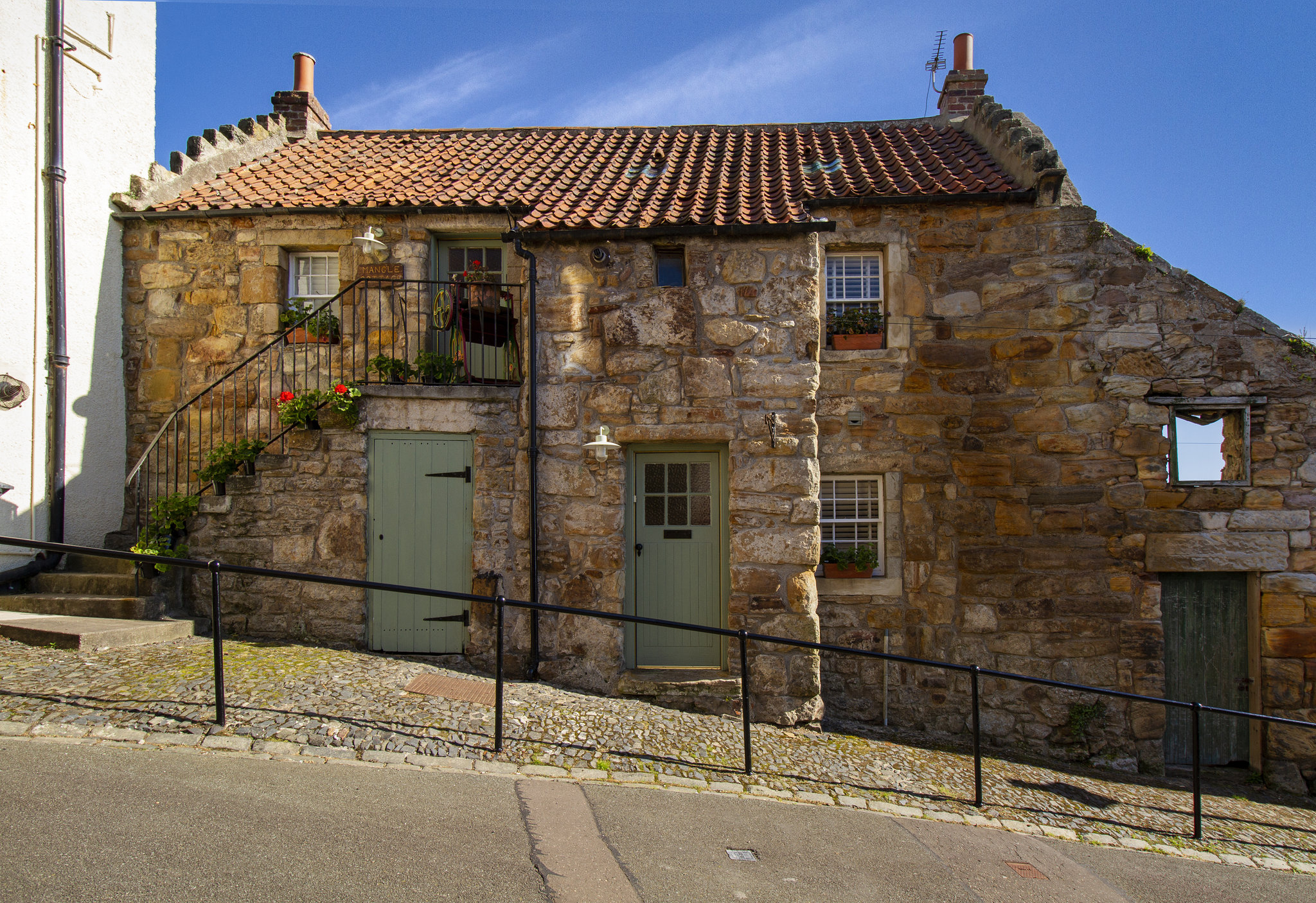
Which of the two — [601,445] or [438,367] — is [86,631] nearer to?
[438,367]

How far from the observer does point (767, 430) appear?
237 inches

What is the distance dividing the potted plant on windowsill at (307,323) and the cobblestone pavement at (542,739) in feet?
11.1

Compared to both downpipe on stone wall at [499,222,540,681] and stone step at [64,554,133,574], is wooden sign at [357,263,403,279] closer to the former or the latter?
downpipe on stone wall at [499,222,540,681]

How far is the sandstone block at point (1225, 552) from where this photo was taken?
23.6ft

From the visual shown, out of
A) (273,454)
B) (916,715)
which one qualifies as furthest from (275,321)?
(916,715)

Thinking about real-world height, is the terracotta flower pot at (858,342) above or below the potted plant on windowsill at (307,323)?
below

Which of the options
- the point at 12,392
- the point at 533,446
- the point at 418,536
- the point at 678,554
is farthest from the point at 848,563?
the point at 12,392

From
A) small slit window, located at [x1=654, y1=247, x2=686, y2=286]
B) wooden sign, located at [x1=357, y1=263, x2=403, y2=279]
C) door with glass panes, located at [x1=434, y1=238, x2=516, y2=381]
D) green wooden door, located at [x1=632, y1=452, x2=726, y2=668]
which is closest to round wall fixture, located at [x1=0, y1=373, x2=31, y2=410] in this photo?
wooden sign, located at [x1=357, y1=263, x2=403, y2=279]

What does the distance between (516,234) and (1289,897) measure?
22.6 ft

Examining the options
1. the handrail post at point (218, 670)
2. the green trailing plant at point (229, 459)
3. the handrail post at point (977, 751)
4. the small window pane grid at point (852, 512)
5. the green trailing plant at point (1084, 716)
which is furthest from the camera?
the small window pane grid at point (852, 512)

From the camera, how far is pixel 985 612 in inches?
292

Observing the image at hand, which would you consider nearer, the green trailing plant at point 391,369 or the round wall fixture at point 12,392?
the round wall fixture at point 12,392

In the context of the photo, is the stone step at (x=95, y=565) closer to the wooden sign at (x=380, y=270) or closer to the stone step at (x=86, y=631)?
the stone step at (x=86, y=631)

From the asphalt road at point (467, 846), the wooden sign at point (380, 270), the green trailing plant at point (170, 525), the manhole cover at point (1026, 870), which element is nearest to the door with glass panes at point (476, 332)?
the wooden sign at point (380, 270)
